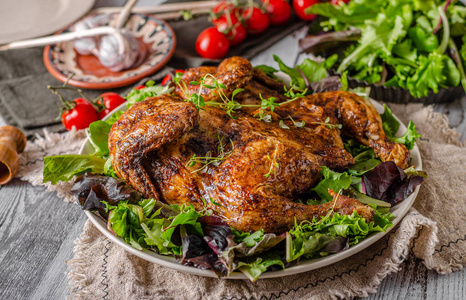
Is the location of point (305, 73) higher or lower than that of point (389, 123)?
higher

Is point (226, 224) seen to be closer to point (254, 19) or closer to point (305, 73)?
point (305, 73)

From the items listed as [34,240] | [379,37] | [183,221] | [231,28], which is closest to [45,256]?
[34,240]

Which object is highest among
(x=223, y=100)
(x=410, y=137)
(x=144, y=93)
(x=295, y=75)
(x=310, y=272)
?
(x=223, y=100)

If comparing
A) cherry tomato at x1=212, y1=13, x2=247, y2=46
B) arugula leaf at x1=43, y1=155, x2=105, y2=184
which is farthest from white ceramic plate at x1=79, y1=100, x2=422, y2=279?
cherry tomato at x1=212, y1=13, x2=247, y2=46

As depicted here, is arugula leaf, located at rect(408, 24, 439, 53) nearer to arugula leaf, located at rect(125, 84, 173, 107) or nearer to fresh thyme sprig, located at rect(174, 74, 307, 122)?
fresh thyme sprig, located at rect(174, 74, 307, 122)

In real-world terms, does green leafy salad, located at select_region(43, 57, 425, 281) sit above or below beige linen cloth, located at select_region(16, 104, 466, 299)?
above

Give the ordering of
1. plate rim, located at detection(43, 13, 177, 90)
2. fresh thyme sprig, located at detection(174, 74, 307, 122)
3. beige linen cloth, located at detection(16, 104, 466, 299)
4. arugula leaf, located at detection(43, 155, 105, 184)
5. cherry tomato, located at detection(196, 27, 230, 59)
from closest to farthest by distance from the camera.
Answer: beige linen cloth, located at detection(16, 104, 466, 299)
fresh thyme sprig, located at detection(174, 74, 307, 122)
arugula leaf, located at detection(43, 155, 105, 184)
plate rim, located at detection(43, 13, 177, 90)
cherry tomato, located at detection(196, 27, 230, 59)

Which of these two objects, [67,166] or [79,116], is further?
[79,116]
